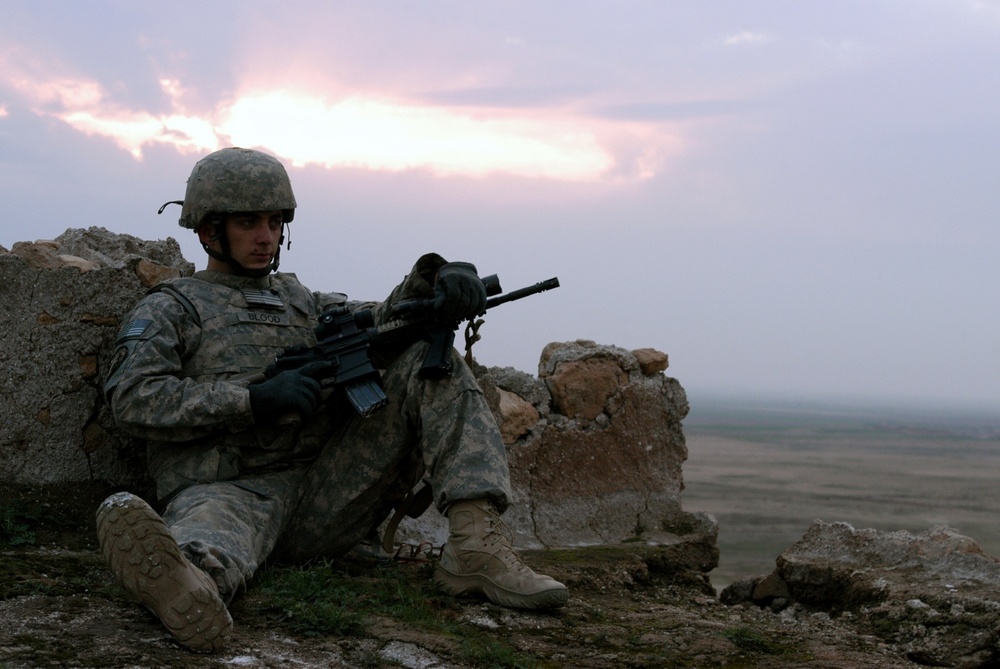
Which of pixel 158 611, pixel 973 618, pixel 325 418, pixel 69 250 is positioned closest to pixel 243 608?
pixel 158 611

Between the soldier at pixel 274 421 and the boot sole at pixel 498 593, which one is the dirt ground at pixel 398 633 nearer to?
the boot sole at pixel 498 593

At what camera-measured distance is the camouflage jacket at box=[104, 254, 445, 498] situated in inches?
148

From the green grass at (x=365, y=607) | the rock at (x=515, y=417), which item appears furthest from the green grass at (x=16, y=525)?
the rock at (x=515, y=417)

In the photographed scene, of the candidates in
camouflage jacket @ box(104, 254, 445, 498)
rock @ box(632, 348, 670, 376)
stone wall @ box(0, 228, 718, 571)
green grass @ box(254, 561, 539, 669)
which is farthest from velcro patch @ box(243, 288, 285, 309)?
rock @ box(632, 348, 670, 376)

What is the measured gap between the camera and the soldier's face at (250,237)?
4184mm

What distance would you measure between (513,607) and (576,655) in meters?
→ 0.35

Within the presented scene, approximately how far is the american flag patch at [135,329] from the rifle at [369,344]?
407 mm

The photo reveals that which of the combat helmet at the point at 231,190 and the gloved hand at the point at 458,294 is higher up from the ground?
the combat helmet at the point at 231,190

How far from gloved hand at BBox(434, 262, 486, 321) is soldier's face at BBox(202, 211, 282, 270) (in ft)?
2.29

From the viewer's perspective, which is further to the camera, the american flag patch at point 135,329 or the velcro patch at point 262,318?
the velcro patch at point 262,318

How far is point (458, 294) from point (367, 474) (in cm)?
70

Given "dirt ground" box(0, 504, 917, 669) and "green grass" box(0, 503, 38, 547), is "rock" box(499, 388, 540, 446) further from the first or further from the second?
"green grass" box(0, 503, 38, 547)

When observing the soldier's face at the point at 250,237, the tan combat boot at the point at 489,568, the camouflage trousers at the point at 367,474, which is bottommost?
the tan combat boot at the point at 489,568

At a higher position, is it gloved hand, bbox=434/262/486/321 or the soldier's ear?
the soldier's ear
